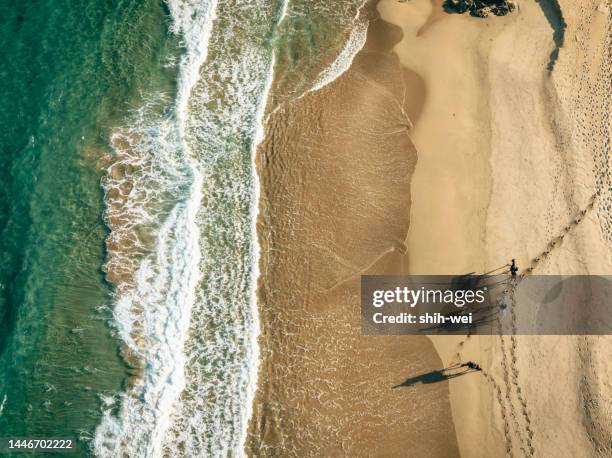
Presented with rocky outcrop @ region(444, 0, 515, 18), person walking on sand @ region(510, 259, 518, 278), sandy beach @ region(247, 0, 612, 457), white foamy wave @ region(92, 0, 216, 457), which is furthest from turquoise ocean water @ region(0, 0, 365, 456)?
person walking on sand @ region(510, 259, 518, 278)

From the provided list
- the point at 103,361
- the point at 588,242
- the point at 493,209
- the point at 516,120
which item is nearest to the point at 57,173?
the point at 103,361

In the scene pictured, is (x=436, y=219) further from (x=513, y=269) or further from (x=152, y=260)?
(x=152, y=260)

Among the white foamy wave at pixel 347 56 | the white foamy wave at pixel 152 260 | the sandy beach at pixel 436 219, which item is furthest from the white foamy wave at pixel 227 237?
the white foamy wave at pixel 347 56

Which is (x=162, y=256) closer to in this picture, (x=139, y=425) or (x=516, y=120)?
(x=139, y=425)

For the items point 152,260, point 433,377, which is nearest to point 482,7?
point 433,377

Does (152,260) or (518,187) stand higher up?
(518,187)

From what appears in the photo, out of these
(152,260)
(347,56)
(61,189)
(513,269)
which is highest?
(347,56)
